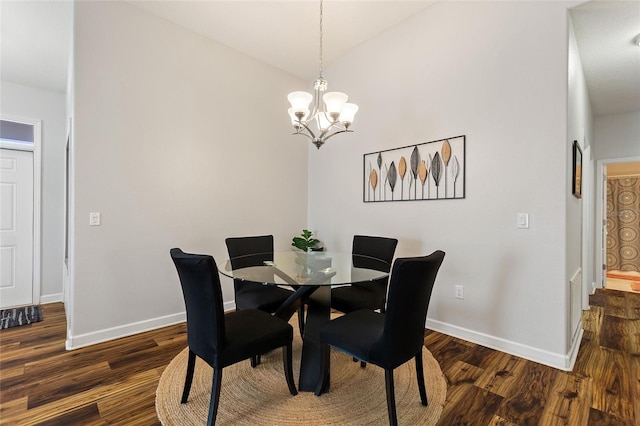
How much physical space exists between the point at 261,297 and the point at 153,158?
1773mm

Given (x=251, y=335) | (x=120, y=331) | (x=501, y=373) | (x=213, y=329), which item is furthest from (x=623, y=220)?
(x=120, y=331)

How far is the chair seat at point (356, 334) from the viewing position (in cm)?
155

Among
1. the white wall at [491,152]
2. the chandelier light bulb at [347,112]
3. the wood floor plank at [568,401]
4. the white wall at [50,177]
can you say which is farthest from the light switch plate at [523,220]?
the white wall at [50,177]

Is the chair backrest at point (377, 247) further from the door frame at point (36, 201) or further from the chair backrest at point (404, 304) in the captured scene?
the door frame at point (36, 201)

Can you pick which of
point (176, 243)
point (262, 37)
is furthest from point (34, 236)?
point (262, 37)

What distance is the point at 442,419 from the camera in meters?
1.61

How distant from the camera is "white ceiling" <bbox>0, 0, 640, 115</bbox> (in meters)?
2.56

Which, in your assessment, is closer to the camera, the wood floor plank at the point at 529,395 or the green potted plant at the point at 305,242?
the wood floor plank at the point at 529,395

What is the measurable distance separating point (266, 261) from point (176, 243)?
114cm

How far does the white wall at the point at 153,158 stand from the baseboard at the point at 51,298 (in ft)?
6.68

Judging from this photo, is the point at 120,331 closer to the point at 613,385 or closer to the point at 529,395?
the point at 529,395

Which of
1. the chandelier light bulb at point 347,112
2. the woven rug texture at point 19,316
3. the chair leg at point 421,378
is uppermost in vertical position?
the chandelier light bulb at point 347,112

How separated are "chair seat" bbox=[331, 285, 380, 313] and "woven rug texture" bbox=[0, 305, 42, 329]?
3.29 m

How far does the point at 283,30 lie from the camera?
3137 mm
